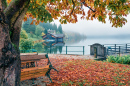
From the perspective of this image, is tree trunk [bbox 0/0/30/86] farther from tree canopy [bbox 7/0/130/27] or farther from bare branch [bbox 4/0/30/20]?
tree canopy [bbox 7/0/130/27]

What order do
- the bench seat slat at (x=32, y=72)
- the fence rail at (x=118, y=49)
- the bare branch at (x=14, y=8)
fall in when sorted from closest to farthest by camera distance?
the bare branch at (x=14, y=8) → the bench seat slat at (x=32, y=72) → the fence rail at (x=118, y=49)

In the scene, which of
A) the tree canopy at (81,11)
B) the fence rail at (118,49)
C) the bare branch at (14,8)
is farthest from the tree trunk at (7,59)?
the fence rail at (118,49)

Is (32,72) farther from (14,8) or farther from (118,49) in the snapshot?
(118,49)

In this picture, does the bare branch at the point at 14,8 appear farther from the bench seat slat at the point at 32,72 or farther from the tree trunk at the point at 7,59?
the bench seat slat at the point at 32,72

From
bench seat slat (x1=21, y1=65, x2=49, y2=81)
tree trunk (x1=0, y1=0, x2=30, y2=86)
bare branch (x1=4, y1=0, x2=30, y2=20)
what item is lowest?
bench seat slat (x1=21, y1=65, x2=49, y2=81)

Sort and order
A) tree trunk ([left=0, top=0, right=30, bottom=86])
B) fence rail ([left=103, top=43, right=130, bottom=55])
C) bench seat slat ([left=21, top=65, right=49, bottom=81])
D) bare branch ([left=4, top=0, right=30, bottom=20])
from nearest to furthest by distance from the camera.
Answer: tree trunk ([left=0, top=0, right=30, bottom=86]), bare branch ([left=4, top=0, right=30, bottom=20]), bench seat slat ([left=21, top=65, right=49, bottom=81]), fence rail ([left=103, top=43, right=130, bottom=55])

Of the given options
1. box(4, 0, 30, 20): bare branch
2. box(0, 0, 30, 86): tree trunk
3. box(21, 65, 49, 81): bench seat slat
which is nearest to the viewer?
box(0, 0, 30, 86): tree trunk

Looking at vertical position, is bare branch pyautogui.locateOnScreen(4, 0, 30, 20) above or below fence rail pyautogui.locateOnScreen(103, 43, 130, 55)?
above

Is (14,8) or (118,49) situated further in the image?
(118,49)

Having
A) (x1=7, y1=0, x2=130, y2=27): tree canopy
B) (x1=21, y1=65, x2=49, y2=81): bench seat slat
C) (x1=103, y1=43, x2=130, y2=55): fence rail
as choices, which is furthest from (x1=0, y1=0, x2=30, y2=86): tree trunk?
(x1=103, y1=43, x2=130, y2=55): fence rail

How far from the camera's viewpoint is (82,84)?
4656 mm

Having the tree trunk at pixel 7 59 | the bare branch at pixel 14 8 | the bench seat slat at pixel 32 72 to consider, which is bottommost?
the bench seat slat at pixel 32 72

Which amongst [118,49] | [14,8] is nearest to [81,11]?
[14,8]

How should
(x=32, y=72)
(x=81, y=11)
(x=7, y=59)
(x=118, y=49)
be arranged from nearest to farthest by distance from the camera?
(x=7, y=59) < (x=32, y=72) < (x=81, y=11) < (x=118, y=49)
